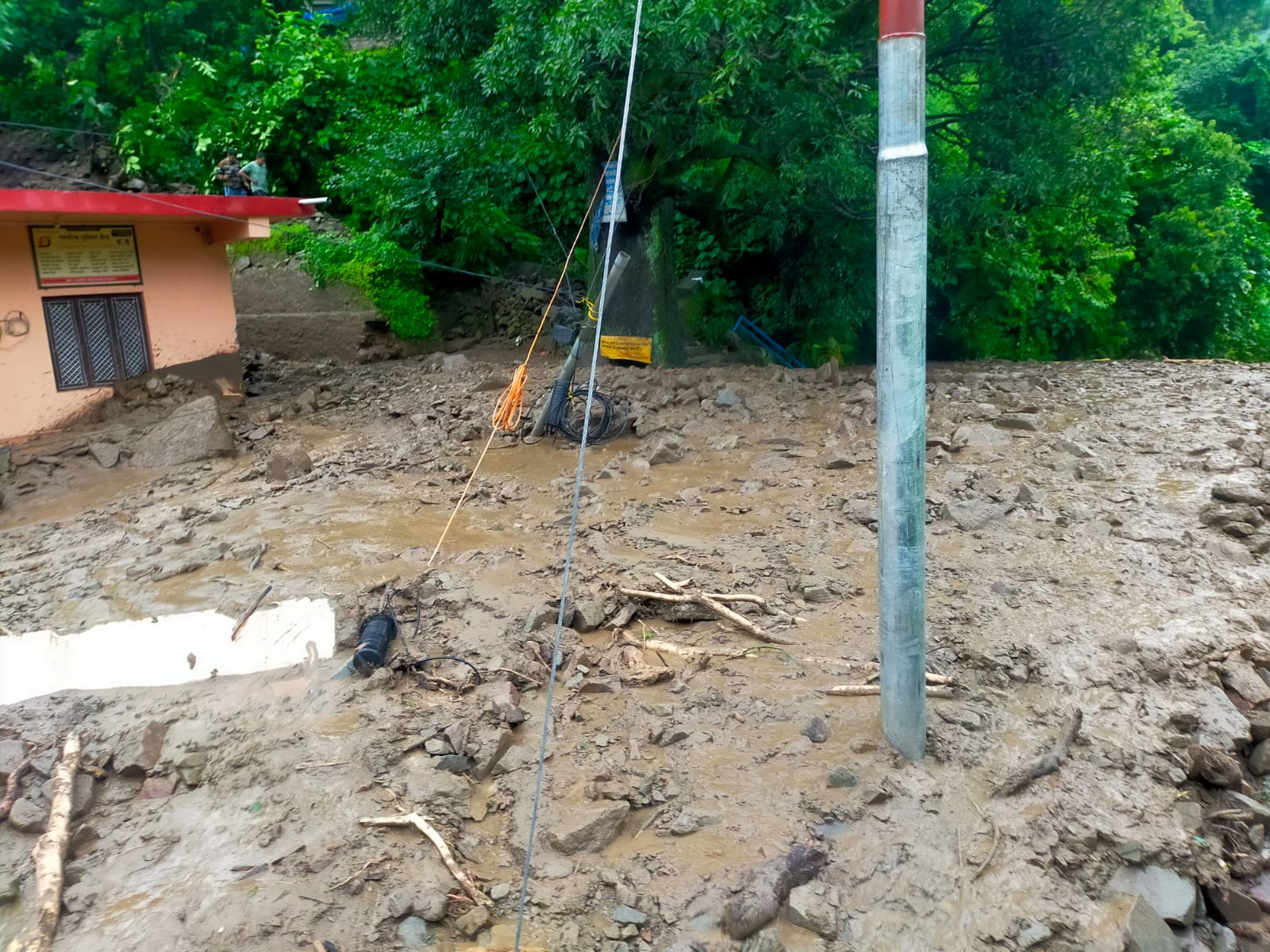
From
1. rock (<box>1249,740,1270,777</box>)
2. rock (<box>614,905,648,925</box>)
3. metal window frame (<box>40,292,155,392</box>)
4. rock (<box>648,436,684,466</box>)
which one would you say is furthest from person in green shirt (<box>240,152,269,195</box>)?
rock (<box>1249,740,1270,777</box>)

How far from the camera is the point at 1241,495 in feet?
21.8

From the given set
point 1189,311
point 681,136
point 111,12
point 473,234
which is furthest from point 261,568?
point 1189,311

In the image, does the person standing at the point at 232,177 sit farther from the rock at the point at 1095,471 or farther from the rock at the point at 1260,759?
the rock at the point at 1260,759

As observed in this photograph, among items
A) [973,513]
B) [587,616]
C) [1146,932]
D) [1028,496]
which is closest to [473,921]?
[587,616]

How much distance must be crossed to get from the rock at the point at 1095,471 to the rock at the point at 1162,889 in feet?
14.4

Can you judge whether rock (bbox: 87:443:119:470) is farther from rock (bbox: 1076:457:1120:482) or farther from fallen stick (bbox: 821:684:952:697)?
rock (bbox: 1076:457:1120:482)

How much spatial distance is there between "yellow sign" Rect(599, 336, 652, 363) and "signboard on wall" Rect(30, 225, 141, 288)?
5346 mm

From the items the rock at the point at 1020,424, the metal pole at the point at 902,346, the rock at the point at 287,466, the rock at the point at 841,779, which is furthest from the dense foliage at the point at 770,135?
the rock at the point at 841,779

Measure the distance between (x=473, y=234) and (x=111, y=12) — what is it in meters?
7.98

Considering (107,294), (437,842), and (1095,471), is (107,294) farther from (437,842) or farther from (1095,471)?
(1095,471)

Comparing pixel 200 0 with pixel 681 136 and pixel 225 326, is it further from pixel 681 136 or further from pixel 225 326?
pixel 681 136

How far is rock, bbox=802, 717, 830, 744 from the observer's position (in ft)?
13.8

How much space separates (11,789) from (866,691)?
12.3 feet

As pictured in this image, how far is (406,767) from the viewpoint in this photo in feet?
13.6
